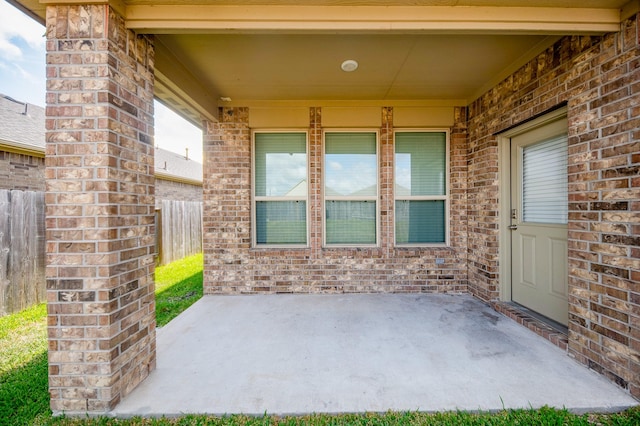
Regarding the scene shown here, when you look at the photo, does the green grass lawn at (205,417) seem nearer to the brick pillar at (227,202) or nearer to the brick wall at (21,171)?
the brick pillar at (227,202)

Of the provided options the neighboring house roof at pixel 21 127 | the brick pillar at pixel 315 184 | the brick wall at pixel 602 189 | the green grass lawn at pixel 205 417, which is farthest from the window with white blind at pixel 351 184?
the neighboring house roof at pixel 21 127

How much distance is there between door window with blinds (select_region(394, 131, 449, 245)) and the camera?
163 inches

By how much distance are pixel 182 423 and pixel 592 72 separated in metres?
3.95

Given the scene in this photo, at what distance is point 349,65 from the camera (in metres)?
2.94

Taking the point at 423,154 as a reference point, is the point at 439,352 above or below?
below

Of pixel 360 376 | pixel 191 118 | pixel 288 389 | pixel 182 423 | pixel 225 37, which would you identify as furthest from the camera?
pixel 191 118

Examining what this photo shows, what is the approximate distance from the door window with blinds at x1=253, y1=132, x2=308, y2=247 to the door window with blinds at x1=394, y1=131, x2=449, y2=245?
1505 mm

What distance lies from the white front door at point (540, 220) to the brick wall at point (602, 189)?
428mm

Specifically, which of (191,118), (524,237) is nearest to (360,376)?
(524,237)

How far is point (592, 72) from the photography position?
7.07 feet

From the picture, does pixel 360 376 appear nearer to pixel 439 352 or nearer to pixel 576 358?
pixel 439 352

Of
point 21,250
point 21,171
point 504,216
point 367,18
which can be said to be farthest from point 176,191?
point 504,216

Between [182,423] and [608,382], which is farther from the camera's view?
[608,382]

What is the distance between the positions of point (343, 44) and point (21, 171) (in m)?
5.68
